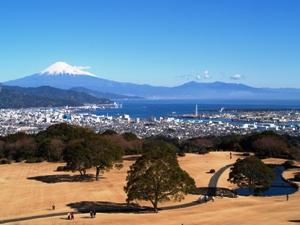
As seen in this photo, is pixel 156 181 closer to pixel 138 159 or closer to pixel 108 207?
pixel 138 159

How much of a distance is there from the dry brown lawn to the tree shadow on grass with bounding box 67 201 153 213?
25 centimetres

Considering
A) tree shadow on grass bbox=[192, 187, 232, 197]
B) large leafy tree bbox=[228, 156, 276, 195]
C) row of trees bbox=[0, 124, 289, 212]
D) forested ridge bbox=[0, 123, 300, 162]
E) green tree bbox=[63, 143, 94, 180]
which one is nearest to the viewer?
row of trees bbox=[0, 124, 289, 212]

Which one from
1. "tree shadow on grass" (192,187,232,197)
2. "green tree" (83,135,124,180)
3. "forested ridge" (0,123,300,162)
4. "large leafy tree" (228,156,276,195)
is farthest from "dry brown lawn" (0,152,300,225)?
"forested ridge" (0,123,300,162)

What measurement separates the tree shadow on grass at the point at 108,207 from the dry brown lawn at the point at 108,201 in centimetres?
25

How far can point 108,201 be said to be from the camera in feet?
75.4

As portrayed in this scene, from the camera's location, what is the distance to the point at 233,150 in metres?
46.2

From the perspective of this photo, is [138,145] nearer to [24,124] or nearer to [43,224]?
[43,224]

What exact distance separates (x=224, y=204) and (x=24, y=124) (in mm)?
95753

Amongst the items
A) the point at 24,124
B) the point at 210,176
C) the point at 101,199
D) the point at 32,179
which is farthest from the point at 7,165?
the point at 24,124

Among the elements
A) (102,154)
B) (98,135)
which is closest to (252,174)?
(102,154)

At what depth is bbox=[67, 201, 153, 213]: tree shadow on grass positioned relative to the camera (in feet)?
67.7

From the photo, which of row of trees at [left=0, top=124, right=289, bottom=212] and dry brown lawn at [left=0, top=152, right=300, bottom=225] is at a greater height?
row of trees at [left=0, top=124, right=289, bottom=212]

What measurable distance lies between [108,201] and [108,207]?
4.96 ft

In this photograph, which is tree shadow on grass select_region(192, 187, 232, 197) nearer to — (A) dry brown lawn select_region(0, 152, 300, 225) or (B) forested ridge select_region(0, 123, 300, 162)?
(A) dry brown lawn select_region(0, 152, 300, 225)
